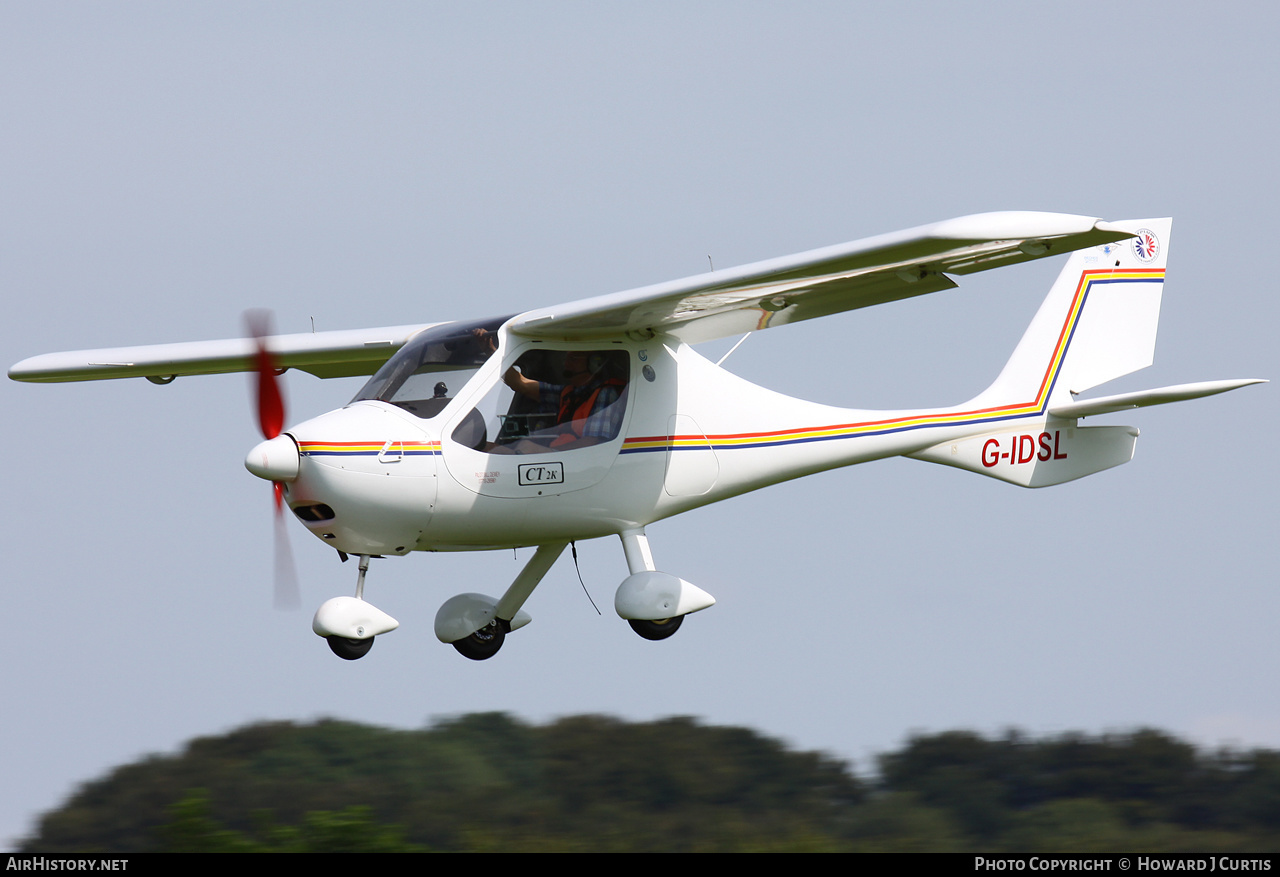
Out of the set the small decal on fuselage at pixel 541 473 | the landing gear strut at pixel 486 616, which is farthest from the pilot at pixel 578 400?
the landing gear strut at pixel 486 616

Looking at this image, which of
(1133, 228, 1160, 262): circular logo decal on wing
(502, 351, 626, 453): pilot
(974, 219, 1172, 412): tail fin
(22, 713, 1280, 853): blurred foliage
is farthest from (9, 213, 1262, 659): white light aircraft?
(22, 713, 1280, 853): blurred foliage

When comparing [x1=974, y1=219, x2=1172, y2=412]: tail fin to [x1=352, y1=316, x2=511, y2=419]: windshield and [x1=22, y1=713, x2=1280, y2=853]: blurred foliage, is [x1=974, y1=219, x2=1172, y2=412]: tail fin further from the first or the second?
[x1=22, y1=713, x2=1280, y2=853]: blurred foliage

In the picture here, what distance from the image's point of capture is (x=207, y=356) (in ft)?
41.3

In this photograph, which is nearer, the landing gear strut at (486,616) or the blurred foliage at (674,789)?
the landing gear strut at (486,616)

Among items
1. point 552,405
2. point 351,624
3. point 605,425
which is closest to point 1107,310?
point 605,425

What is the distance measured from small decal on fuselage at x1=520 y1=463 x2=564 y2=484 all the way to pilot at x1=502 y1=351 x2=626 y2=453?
117 millimetres

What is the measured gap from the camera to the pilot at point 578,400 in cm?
1015

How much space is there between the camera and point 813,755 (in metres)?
25.3

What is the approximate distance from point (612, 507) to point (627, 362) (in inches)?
43.9

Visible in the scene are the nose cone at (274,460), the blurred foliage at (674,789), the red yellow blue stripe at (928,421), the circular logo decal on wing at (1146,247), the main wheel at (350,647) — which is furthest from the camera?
the blurred foliage at (674,789)

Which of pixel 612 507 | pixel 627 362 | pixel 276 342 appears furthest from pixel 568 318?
pixel 276 342

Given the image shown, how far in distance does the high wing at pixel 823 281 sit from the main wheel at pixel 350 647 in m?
2.52

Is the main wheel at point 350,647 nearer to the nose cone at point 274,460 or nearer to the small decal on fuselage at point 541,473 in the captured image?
the nose cone at point 274,460
